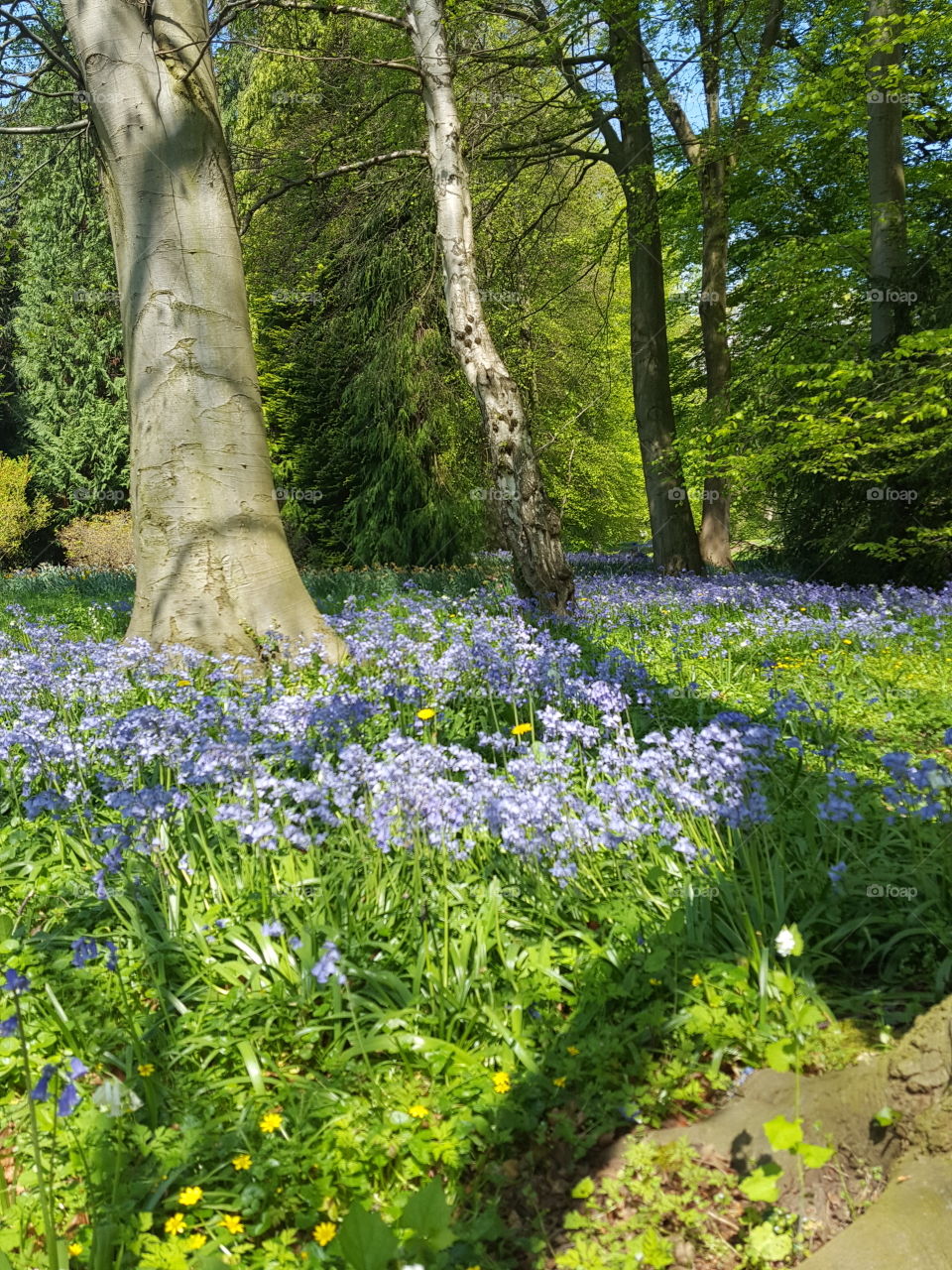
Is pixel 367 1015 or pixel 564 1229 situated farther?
pixel 367 1015

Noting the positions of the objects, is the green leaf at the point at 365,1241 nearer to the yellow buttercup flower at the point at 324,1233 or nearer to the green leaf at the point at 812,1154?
the yellow buttercup flower at the point at 324,1233

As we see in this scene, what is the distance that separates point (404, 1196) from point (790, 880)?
1515 millimetres

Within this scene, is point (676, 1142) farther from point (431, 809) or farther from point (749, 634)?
point (749, 634)

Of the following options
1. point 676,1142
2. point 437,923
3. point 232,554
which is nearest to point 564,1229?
point 676,1142

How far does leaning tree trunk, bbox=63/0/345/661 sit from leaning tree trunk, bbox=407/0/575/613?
2143 millimetres

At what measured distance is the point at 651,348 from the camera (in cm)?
1195

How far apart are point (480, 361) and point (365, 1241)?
650 cm

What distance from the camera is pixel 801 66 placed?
12.6 metres

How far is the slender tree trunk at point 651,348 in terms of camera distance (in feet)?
38.0
